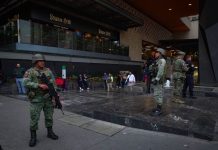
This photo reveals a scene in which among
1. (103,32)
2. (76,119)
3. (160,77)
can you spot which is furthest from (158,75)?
(103,32)

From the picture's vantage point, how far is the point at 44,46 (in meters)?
18.9

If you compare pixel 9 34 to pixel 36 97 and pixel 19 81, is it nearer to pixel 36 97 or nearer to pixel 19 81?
pixel 19 81

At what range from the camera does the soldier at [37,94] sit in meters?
5.02

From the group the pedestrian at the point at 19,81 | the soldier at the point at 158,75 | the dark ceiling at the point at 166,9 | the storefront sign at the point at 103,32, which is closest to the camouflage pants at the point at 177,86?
the soldier at the point at 158,75

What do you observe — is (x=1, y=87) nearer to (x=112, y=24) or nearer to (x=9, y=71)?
(x=9, y=71)

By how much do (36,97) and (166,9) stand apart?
29.8 meters

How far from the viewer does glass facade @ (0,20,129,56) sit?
58.9 feet

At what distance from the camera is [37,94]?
5.15 m

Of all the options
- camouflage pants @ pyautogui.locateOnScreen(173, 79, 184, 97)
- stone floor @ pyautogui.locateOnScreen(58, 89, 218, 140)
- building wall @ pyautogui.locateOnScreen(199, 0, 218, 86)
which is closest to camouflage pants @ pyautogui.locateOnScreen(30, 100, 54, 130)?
stone floor @ pyautogui.locateOnScreen(58, 89, 218, 140)

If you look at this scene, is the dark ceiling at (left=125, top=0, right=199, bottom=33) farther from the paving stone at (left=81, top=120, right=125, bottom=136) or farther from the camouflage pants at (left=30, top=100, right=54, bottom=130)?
the camouflage pants at (left=30, top=100, right=54, bottom=130)

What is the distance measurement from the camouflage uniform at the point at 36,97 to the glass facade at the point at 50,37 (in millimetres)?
13398

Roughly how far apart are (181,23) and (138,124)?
36611 millimetres

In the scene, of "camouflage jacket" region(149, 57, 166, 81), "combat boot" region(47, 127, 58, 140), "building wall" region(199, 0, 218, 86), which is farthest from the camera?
"building wall" region(199, 0, 218, 86)

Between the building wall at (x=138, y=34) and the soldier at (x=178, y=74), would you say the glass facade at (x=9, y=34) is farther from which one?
the building wall at (x=138, y=34)
